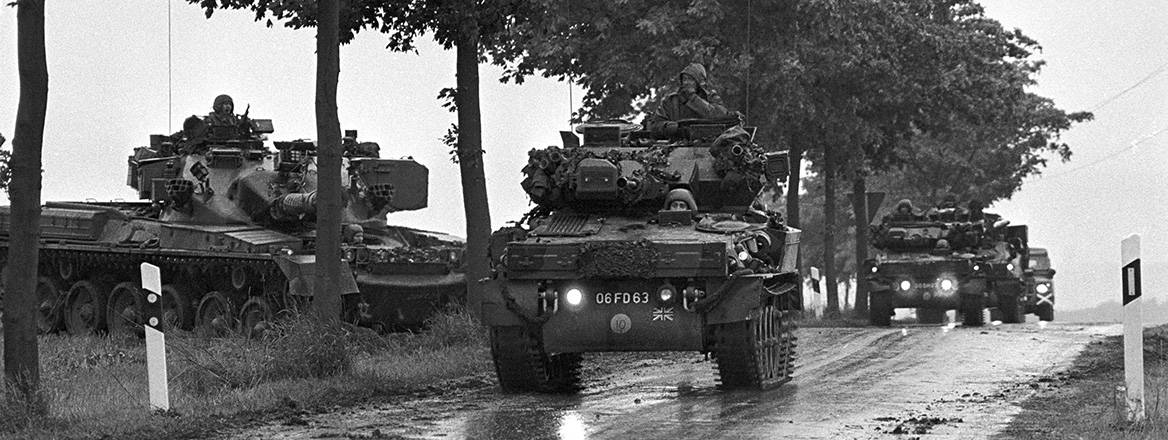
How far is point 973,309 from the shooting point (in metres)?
29.5

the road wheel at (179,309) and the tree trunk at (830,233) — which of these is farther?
the tree trunk at (830,233)

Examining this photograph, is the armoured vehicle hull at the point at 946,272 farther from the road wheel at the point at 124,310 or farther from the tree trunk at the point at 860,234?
the road wheel at the point at 124,310

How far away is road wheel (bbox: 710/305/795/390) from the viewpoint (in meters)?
14.7

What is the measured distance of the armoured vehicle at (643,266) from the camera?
14500 millimetres

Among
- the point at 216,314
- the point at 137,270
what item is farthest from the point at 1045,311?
the point at 137,270

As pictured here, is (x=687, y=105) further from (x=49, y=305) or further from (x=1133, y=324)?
(x=49, y=305)

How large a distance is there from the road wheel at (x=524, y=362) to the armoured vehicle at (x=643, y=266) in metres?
0.01

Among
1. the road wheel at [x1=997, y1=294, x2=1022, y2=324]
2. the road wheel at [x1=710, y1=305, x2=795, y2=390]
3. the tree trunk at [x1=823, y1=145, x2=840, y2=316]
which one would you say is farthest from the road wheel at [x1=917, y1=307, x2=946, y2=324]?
the road wheel at [x1=710, y1=305, x2=795, y2=390]

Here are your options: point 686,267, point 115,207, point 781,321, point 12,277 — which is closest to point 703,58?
point 115,207

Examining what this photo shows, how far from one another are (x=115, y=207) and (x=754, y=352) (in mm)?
14290

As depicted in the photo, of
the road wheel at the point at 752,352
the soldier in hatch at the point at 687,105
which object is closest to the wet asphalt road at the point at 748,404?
the road wheel at the point at 752,352

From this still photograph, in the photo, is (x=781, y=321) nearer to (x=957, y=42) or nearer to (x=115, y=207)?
(x=115, y=207)

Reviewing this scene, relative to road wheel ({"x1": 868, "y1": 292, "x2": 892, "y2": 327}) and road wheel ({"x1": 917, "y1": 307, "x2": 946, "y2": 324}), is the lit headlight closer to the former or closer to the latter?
road wheel ({"x1": 868, "y1": 292, "x2": 892, "y2": 327})

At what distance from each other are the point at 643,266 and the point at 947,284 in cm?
1632
